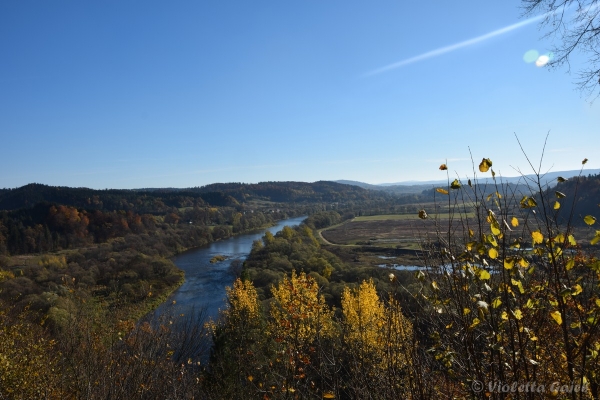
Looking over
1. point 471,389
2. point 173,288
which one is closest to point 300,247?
point 173,288

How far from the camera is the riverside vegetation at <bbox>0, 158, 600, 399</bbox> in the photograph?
1907 mm

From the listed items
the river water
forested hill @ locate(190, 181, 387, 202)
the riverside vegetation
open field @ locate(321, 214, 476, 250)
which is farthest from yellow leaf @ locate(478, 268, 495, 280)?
forested hill @ locate(190, 181, 387, 202)

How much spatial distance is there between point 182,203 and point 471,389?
11514 cm

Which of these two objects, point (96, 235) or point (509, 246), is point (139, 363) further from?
point (96, 235)

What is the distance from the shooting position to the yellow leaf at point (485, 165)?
1812mm

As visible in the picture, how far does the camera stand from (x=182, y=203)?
11069cm

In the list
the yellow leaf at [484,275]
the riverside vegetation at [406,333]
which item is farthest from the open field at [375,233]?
the yellow leaf at [484,275]

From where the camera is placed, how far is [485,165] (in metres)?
1.82

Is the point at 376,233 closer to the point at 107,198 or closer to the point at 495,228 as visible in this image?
the point at 495,228

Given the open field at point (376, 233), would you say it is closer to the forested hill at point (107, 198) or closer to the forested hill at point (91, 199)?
the forested hill at point (107, 198)

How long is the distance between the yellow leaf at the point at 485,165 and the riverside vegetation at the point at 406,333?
0.02 metres

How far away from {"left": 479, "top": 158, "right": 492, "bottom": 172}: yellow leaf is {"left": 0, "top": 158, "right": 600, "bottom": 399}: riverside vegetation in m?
0.02

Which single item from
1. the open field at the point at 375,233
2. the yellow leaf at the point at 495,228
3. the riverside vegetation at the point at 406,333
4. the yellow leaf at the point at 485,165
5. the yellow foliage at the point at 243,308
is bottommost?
the open field at the point at 375,233

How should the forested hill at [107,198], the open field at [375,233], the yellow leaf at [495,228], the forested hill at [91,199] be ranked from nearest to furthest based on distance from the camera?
the yellow leaf at [495,228] → the open field at [375,233] → the forested hill at [91,199] → the forested hill at [107,198]
